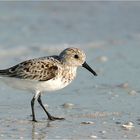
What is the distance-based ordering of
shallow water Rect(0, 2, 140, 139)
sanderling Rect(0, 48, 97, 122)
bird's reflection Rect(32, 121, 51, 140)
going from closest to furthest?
1. bird's reflection Rect(32, 121, 51, 140)
2. shallow water Rect(0, 2, 140, 139)
3. sanderling Rect(0, 48, 97, 122)

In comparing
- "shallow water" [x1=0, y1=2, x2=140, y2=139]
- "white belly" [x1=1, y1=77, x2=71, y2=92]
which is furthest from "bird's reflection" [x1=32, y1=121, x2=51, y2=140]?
"white belly" [x1=1, y1=77, x2=71, y2=92]

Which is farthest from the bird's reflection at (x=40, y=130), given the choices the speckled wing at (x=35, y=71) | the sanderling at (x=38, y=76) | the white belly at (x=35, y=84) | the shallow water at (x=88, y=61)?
the speckled wing at (x=35, y=71)

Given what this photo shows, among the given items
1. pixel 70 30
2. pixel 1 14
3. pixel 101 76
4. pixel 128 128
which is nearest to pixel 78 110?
pixel 128 128

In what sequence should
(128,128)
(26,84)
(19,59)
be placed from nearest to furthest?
1. (128,128)
2. (26,84)
3. (19,59)

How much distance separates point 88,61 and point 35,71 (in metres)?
3.28

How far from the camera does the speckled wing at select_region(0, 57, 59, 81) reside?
339 inches

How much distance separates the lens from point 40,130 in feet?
26.4

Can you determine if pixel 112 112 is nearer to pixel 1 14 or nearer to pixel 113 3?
pixel 1 14

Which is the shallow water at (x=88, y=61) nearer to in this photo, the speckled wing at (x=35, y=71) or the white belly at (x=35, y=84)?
the white belly at (x=35, y=84)

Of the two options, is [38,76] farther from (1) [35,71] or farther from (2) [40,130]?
(2) [40,130]

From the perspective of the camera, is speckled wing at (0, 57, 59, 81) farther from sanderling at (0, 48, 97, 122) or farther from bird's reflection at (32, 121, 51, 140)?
bird's reflection at (32, 121, 51, 140)

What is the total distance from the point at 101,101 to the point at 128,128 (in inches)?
59.7

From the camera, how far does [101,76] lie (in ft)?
35.9

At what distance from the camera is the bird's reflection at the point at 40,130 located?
303 inches
